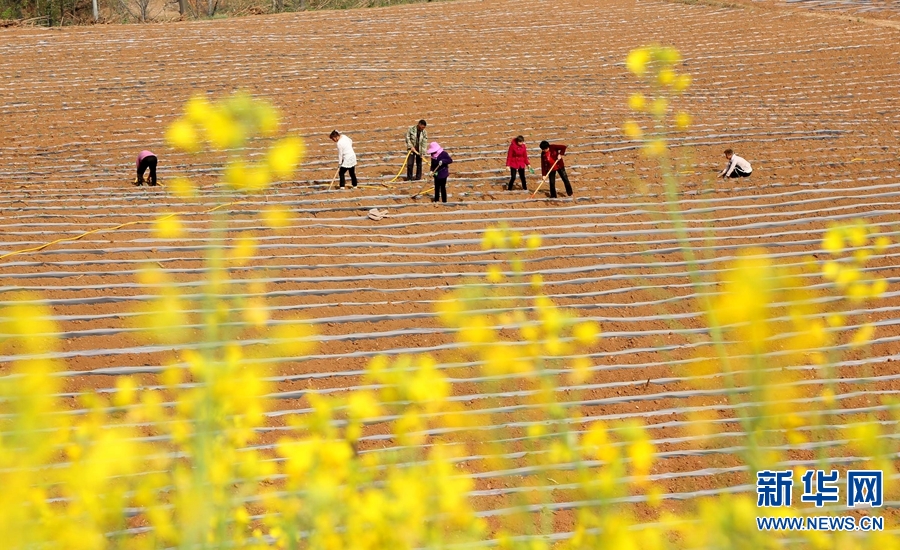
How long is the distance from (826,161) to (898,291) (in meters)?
3.78

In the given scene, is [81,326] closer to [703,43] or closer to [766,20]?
[703,43]

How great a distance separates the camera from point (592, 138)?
12805mm

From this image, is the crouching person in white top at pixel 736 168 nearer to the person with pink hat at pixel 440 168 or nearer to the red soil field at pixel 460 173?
the red soil field at pixel 460 173

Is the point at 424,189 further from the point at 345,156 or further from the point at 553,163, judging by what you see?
the point at 553,163

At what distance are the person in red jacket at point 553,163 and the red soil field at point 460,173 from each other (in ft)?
0.74

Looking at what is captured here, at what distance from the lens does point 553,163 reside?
34.2 feet

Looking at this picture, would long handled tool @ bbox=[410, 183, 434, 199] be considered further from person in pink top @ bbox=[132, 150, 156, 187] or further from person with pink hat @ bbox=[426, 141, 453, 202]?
person in pink top @ bbox=[132, 150, 156, 187]

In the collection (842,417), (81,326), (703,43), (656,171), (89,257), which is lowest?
(842,417)

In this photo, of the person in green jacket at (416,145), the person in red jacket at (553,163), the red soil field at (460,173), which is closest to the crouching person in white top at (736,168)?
the red soil field at (460,173)

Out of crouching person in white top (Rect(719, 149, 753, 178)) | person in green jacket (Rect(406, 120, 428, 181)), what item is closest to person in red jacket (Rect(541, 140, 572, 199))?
person in green jacket (Rect(406, 120, 428, 181))

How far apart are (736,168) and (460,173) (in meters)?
3.48

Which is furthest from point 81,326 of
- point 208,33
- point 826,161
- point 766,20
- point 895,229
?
point 766,20

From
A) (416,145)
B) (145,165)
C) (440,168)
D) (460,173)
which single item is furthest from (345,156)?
(145,165)

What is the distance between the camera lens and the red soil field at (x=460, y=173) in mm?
7594
